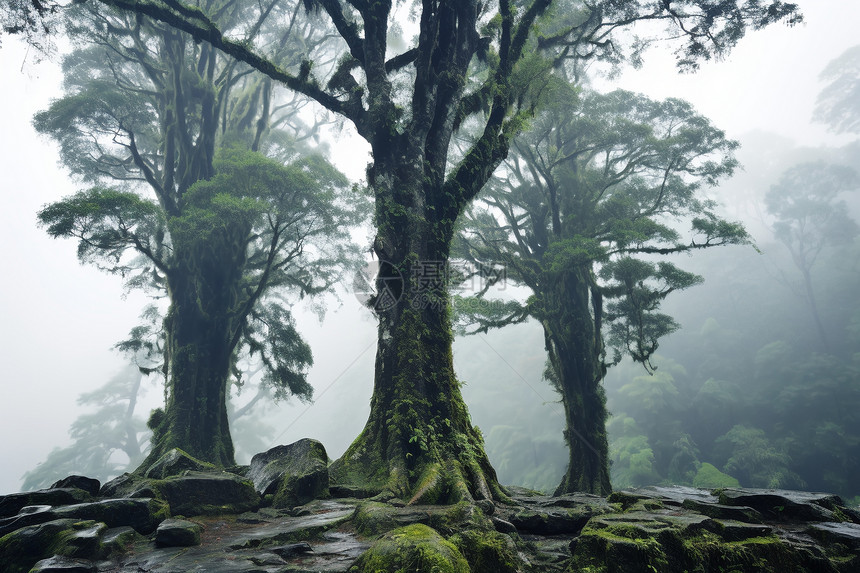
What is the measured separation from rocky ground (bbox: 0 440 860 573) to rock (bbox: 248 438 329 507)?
8 centimetres

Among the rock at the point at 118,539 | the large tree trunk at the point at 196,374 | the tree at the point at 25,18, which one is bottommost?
the rock at the point at 118,539

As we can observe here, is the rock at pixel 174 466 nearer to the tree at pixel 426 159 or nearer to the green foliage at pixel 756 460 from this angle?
the tree at pixel 426 159

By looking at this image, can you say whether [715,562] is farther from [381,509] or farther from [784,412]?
[784,412]

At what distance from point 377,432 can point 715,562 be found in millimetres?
4417

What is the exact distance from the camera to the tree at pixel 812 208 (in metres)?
39.4

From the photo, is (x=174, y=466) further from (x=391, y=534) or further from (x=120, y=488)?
(x=391, y=534)

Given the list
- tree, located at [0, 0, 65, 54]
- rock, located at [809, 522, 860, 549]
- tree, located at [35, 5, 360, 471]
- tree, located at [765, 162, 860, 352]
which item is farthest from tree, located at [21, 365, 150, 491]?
tree, located at [765, 162, 860, 352]

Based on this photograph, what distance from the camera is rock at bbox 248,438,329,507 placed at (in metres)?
5.04

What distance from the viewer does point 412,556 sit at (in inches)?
99.5

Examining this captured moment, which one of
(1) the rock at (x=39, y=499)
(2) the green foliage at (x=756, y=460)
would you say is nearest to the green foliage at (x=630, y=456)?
(2) the green foliage at (x=756, y=460)

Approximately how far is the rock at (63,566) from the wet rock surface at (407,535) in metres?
0.01

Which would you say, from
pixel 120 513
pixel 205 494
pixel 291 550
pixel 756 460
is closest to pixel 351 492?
pixel 205 494

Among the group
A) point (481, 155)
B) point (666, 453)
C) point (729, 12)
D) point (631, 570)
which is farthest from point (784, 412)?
point (631, 570)

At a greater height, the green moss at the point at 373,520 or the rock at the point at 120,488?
the rock at the point at 120,488
